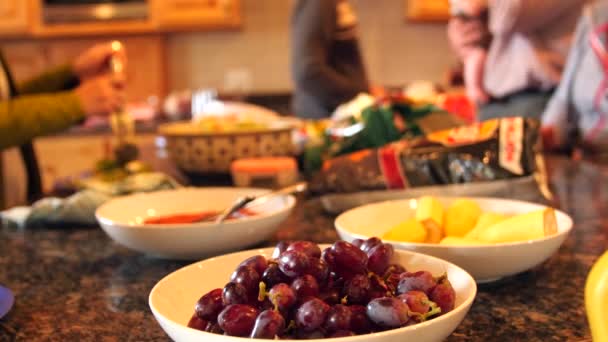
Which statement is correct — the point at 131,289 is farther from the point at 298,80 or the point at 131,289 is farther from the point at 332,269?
the point at 298,80

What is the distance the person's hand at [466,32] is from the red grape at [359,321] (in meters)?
1.75

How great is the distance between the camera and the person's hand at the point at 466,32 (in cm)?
210

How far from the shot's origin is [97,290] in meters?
0.79

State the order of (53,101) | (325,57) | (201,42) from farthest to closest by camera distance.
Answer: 1. (201,42)
2. (325,57)
3. (53,101)

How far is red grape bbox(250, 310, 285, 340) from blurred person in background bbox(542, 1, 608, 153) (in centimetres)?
149

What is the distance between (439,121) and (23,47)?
345 centimetres

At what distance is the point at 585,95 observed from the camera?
70.0 inches

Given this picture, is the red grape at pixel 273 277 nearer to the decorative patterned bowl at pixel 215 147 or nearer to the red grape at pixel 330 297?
the red grape at pixel 330 297

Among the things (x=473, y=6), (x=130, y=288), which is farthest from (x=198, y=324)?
(x=473, y=6)

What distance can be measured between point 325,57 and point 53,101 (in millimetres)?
1368

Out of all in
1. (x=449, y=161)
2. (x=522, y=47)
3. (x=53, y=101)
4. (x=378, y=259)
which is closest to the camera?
(x=378, y=259)

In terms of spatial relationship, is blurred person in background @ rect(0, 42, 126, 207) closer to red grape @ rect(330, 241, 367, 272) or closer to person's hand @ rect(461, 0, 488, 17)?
person's hand @ rect(461, 0, 488, 17)

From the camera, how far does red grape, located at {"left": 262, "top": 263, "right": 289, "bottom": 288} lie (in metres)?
0.54

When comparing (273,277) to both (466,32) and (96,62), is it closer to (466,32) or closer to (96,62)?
(96,62)
